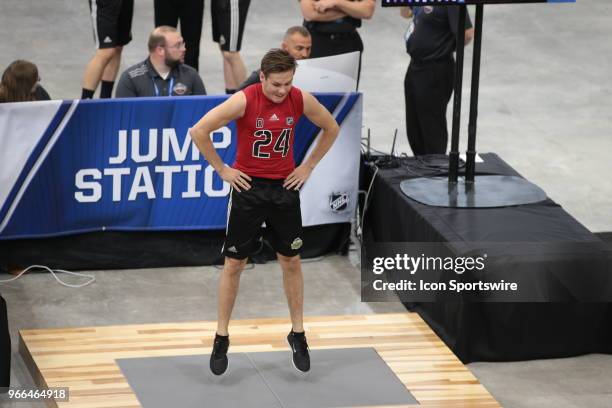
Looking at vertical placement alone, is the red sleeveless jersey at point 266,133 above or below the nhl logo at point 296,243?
above

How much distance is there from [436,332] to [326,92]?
203cm

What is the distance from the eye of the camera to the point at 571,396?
7285 mm

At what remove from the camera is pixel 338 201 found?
908cm

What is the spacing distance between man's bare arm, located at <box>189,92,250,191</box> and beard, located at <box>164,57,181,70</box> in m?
2.85

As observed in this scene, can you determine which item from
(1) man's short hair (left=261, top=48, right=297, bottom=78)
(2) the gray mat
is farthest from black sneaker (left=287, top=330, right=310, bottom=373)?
(1) man's short hair (left=261, top=48, right=297, bottom=78)

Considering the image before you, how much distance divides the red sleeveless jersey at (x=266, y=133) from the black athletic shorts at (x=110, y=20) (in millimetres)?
4129

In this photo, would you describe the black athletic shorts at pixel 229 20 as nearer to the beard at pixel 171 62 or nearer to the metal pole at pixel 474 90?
the beard at pixel 171 62

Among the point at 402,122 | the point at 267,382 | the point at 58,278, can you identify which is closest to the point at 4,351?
the point at 267,382

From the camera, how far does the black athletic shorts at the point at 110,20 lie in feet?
33.9

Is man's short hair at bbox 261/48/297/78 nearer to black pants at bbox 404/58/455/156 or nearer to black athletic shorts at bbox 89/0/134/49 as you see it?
black pants at bbox 404/58/455/156

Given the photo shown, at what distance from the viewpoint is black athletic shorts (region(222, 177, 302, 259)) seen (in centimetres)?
657

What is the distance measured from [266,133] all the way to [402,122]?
616 cm

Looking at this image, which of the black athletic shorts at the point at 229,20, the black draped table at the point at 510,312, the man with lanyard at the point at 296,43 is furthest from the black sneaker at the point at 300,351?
the black athletic shorts at the point at 229,20

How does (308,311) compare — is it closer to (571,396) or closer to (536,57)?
(571,396)
